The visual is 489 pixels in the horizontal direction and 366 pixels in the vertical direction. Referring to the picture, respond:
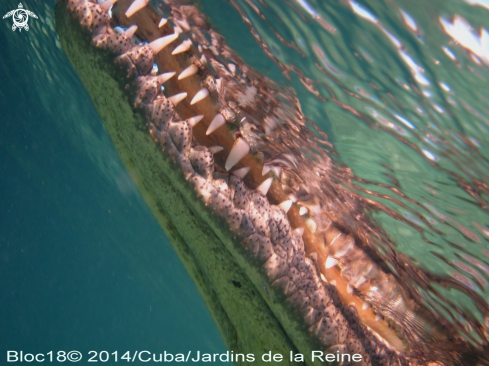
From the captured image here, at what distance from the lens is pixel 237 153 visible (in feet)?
9.52

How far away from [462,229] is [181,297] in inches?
1474

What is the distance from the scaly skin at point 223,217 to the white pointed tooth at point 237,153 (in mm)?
48

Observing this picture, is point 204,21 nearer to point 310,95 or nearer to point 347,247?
point 310,95

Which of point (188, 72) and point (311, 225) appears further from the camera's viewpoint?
point (311, 225)

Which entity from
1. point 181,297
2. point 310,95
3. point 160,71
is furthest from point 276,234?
point 181,297

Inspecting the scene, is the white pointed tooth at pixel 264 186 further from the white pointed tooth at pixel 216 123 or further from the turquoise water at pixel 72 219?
the turquoise water at pixel 72 219

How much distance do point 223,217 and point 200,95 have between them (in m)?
1.28

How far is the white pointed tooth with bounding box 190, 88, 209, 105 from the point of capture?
9.61 ft

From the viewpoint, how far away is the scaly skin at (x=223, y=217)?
227 cm

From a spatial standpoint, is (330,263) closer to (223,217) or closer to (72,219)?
(223,217)

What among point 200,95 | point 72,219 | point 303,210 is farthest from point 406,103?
point 72,219

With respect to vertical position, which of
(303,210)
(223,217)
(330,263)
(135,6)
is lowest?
(330,263)

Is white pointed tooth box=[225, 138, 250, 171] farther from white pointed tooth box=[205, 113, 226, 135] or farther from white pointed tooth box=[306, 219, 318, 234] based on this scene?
white pointed tooth box=[306, 219, 318, 234]

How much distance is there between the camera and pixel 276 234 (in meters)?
2.58
